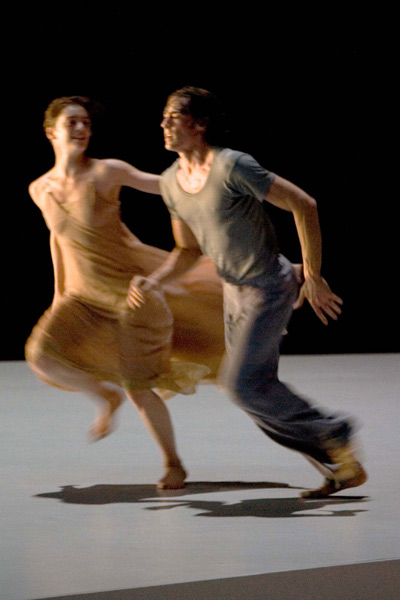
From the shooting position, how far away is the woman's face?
11.2ft

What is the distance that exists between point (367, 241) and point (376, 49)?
46.2 inches

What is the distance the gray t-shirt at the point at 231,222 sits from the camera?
3025 mm

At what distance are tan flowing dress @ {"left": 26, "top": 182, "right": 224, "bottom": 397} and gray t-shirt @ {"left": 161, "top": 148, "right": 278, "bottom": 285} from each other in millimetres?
398

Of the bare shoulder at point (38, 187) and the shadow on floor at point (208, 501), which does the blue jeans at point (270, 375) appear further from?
the bare shoulder at point (38, 187)

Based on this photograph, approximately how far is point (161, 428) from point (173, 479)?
153 millimetres

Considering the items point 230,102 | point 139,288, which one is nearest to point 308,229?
point 139,288

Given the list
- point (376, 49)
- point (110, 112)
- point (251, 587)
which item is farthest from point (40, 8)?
point (251, 587)

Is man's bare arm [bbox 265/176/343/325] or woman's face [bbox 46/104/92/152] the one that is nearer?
man's bare arm [bbox 265/176/343/325]

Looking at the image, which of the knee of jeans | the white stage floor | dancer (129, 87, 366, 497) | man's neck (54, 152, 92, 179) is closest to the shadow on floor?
the white stage floor

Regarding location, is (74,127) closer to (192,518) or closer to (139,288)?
(139,288)

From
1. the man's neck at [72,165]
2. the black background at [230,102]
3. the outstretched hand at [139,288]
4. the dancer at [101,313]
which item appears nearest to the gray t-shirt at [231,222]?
the outstretched hand at [139,288]

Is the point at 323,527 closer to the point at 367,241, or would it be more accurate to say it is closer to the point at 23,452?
the point at 23,452

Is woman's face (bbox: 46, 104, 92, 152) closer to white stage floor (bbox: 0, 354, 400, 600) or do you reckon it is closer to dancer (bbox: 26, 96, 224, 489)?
dancer (bbox: 26, 96, 224, 489)

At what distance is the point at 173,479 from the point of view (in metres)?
3.37
